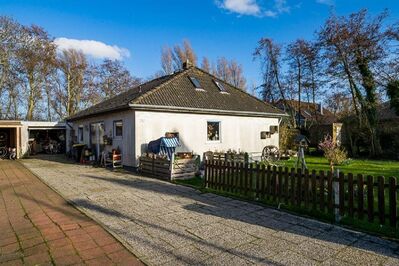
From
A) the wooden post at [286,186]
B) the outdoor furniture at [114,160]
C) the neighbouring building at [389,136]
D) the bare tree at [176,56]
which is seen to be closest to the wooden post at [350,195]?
the wooden post at [286,186]

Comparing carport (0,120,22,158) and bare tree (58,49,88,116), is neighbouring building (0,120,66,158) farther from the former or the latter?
bare tree (58,49,88,116)

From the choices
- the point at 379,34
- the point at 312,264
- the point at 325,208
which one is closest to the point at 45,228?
the point at 312,264

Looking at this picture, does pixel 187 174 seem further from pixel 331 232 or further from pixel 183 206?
pixel 331 232

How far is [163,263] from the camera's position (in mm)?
3541

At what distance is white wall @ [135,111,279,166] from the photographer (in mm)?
12375

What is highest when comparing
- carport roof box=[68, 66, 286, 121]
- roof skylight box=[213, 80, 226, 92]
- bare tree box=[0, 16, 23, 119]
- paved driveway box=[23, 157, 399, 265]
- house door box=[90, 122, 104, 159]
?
bare tree box=[0, 16, 23, 119]

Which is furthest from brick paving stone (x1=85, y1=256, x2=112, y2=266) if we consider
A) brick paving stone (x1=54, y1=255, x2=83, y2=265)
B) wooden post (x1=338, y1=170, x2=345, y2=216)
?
wooden post (x1=338, y1=170, x2=345, y2=216)

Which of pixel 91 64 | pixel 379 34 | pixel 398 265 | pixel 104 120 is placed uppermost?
pixel 91 64

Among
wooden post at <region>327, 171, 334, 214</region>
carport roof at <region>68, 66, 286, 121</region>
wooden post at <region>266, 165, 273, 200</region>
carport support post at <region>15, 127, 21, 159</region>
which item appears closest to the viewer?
wooden post at <region>327, 171, 334, 214</region>

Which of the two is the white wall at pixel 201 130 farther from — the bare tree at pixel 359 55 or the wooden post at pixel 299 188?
the wooden post at pixel 299 188

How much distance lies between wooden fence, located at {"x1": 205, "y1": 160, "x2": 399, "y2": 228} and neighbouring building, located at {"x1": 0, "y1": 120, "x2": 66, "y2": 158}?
18770 millimetres

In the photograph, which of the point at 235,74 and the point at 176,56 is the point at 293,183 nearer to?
the point at 176,56

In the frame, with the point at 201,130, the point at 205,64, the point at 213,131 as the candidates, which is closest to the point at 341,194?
the point at 201,130

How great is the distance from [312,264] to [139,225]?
2969mm
